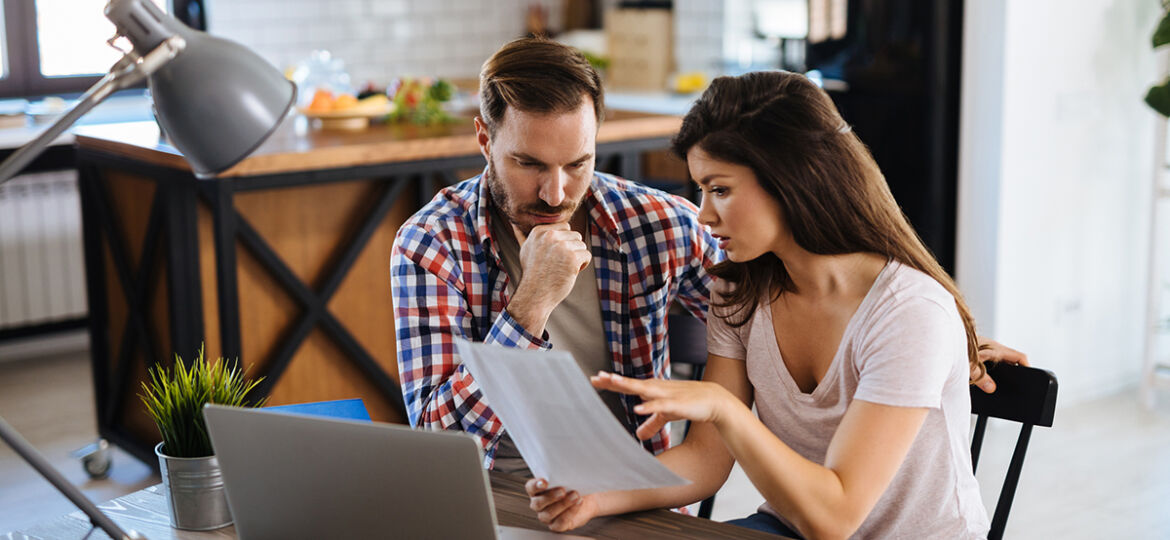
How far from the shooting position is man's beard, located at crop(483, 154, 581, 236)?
181 centimetres

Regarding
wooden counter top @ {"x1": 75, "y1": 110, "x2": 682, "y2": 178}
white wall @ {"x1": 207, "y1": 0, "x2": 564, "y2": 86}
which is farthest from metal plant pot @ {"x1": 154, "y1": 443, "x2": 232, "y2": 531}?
white wall @ {"x1": 207, "y1": 0, "x2": 564, "y2": 86}

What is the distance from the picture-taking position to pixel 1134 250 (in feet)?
14.0

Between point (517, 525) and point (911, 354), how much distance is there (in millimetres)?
532

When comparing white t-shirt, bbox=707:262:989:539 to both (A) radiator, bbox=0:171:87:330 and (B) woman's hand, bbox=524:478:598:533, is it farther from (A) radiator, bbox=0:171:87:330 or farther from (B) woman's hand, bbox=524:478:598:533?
(A) radiator, bbox=0:171:87:330

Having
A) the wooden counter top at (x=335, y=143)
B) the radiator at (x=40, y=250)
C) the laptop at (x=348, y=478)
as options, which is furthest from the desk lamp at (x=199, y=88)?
the radiator at (x=40, y=250)

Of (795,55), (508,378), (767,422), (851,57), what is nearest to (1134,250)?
(851,57)

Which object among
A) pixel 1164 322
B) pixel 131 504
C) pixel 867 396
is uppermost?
pixel 867 396

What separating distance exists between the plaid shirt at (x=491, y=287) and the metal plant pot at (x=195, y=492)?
1.15ft

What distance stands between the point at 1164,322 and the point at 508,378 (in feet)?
12.2

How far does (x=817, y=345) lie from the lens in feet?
5.19

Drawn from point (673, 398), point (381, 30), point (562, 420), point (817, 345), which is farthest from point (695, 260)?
point (381, 30)

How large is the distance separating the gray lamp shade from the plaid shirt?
0.58 metres

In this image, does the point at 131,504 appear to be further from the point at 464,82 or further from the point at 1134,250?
the point at 464,82

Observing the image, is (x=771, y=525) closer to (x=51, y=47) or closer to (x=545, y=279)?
(x=545, y=279)
